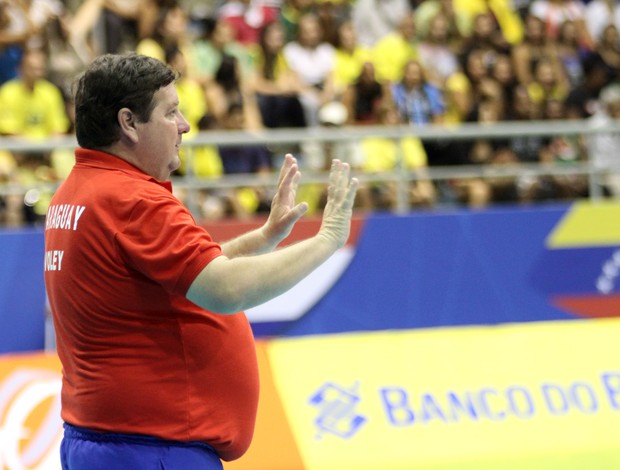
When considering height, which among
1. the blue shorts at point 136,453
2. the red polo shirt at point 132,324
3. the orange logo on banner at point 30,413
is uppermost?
the red polo shirt at point 132,324

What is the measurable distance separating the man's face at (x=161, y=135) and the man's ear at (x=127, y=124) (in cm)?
1

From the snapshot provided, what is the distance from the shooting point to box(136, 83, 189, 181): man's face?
314 centimetres

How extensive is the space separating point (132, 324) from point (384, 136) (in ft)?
19.2

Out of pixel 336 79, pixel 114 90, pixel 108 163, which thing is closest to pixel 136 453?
pixel 108 163

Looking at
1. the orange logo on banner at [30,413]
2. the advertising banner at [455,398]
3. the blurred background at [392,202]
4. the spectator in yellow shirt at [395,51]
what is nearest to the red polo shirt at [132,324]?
the blurred background at [392,202]

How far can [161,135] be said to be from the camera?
317 cm

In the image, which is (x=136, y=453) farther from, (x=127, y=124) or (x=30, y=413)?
(x=30, y=413)

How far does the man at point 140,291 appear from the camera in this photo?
9.75 ft

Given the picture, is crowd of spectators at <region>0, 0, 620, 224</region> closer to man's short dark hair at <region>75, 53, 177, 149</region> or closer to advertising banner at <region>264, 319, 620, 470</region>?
advertising banner at <region>264, 319, 620, 470</region>

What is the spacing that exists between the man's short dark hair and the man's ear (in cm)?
1

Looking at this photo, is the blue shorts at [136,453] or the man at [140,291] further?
the blue shorts at [136,453]

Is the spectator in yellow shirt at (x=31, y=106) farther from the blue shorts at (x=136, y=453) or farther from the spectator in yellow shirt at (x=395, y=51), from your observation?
the blue shorts at (x=136, y=453)

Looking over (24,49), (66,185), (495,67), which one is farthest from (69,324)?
(495,67)

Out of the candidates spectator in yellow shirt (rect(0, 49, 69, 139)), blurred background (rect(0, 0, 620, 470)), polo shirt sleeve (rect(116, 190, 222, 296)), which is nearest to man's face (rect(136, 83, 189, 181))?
polo shirt sleeve (rect(116, 190, 222, 296))
